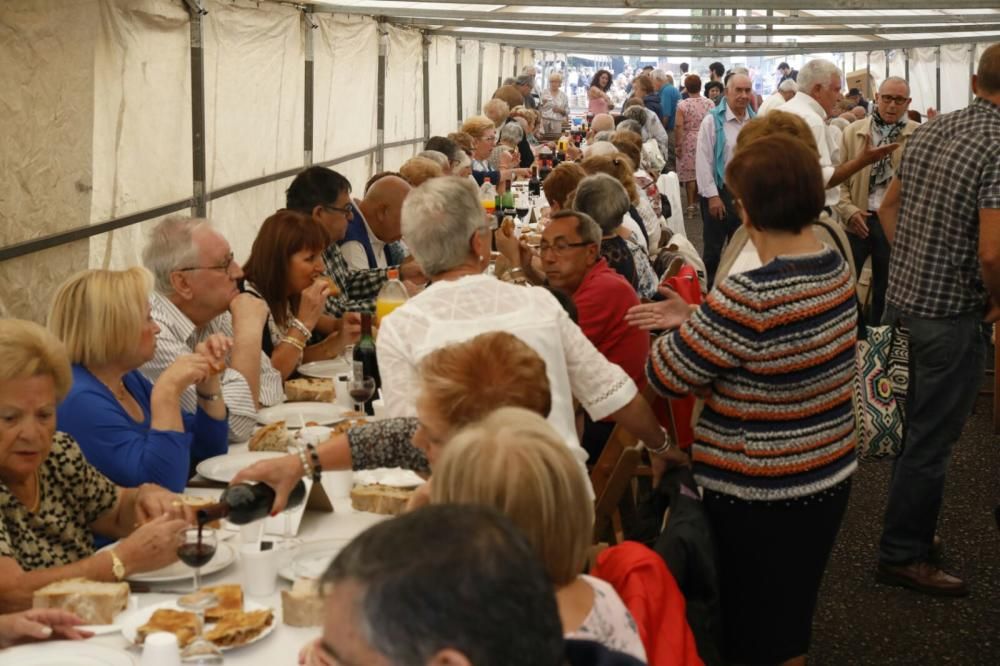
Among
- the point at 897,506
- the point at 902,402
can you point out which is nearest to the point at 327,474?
the point at 902,402

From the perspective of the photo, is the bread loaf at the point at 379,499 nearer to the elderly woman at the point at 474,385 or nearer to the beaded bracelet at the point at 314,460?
the beaded bracelet at the point at 314,460

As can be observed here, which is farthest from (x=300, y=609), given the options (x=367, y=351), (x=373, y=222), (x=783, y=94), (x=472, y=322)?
(x=783, y=94)

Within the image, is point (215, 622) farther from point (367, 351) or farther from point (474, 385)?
point (367, 351)

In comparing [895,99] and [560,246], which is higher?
[895,99]

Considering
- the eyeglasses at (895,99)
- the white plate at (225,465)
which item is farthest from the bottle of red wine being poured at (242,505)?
the eyeglasses at (895,99)

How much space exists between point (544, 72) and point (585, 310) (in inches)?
961

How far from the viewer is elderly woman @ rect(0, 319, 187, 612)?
2.44 meters

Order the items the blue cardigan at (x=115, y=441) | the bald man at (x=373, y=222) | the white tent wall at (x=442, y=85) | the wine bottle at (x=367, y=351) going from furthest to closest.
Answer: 1. the white tent wall at (x=442, y=85)
2. the bald man at (x=373, y=222)
3. the wine bottle at (x=367, y=351)
4. the blue cardigan at (x=115, y=441)

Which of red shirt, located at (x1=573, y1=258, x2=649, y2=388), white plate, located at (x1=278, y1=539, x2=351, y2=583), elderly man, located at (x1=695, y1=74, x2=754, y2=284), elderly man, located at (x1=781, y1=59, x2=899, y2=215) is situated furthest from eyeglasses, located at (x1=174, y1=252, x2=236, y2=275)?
elderly man, located at (x1=695, y1=74, x2=754, y2=284)

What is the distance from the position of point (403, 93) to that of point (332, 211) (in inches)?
327

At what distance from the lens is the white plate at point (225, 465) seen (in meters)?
3.15

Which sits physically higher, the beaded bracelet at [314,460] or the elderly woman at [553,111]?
the elderly woman at [553,111]

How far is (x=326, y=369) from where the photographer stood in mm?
4473

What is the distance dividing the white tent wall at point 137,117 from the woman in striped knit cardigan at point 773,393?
3.47 m
